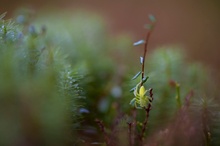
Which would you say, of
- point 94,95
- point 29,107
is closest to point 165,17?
point 94,95

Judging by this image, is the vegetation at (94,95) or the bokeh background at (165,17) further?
the bokeh background at (165,17)

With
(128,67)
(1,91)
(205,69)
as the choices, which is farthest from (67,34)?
(1,91)

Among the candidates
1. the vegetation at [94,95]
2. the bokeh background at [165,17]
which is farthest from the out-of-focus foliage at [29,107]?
the bokeh background at [165,17]

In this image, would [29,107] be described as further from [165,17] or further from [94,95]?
[165,17]

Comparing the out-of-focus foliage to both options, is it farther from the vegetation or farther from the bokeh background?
the bokeh background

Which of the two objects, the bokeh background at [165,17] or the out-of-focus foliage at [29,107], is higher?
the bokeh background at [165,17]

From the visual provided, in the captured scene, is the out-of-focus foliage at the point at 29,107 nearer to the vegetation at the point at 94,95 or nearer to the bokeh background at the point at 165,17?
the vegetation at the point at 94,95

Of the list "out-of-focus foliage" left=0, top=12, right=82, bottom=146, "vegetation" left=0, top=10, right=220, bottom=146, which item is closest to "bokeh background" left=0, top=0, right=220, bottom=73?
"vegetation" left=0, top=10, right=220, bottom=146

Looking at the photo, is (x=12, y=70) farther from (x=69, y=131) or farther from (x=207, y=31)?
(x=207, y=31)
